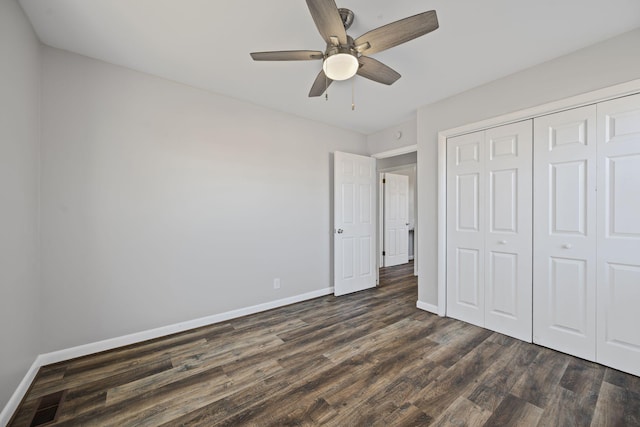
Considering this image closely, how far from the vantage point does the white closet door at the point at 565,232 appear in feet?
6.88

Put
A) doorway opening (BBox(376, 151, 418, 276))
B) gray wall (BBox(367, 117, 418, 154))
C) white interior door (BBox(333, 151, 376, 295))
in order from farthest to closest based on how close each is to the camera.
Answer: doorway opening (BBox(376, 151, 418, 276)) → white interior door (BBox(333, 151, 376, 295)) → gray wall (BBox(367, 117, 418, 154))

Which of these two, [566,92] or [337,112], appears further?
[337,112]

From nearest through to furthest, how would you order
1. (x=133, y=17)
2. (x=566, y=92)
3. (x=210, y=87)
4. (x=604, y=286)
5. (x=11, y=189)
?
(x=11, y=189) → (x=133, y=17) → (x=604, y=286) → (x=566, y=92) → (x=210, y=87)

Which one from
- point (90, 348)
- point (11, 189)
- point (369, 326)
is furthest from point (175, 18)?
point (369, 326)

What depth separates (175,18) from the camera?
5.87 ft

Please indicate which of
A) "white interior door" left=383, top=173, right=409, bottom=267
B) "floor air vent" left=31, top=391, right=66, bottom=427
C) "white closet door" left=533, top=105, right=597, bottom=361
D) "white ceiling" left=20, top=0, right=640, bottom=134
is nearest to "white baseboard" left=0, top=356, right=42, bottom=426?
"floor air vent" left=31, top=391, right=66, bottom=427

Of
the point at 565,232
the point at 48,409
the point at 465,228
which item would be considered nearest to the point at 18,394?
the point at 48,409

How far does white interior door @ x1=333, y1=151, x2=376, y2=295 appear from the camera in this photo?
3.79 meters

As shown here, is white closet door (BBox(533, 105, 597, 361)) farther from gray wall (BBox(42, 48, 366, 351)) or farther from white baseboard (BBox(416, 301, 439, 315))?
gray wall (BBox(42, 48, 366, 351))

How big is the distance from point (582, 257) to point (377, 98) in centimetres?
247

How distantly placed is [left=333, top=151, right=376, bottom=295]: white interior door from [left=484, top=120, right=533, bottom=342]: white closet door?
5.74ft

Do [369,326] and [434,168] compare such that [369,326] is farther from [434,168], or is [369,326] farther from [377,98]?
[377,98]

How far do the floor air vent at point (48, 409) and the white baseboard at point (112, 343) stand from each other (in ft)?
0.40

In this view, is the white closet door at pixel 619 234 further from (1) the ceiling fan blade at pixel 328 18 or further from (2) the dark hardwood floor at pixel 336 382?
(1) the ceiling fan blade at pixel 328 18
